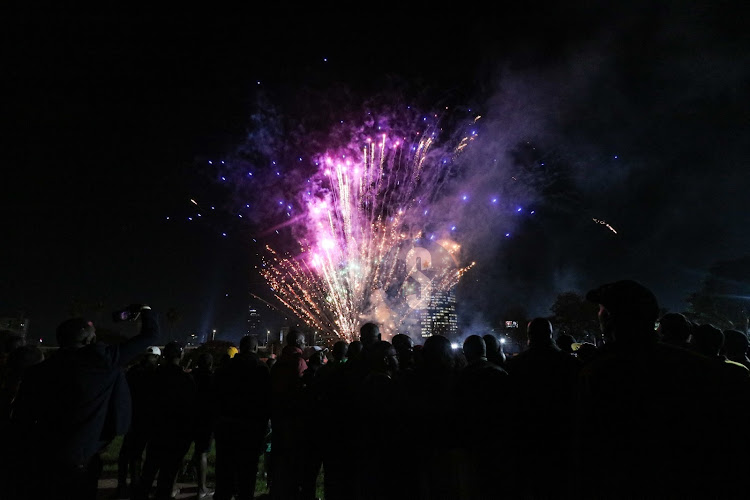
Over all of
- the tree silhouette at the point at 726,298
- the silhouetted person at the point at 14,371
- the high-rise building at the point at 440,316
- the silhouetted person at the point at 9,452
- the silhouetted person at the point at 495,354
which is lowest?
the silhouetted person at the point at 9,452

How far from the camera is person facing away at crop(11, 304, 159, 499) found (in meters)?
3.39

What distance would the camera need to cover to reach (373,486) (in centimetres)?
407

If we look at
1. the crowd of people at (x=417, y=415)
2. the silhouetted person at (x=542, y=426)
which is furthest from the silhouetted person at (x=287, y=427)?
the silhouetted person at (x=542, y=426)

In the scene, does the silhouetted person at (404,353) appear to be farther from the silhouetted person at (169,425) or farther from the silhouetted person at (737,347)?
the silhouetted person at (737,347)

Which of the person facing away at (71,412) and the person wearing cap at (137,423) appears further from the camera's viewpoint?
the person wearing cap at (137,423)

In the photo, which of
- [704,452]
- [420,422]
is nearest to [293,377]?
[420,422]

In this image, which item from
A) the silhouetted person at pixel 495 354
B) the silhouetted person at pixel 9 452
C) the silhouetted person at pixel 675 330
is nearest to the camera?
the silhouetted person at pixel 9 452

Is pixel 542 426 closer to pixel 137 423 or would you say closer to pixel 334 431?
pixel 334 431

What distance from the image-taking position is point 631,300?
227cm

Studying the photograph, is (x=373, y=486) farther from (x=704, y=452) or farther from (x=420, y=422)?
(x=704, y=452)

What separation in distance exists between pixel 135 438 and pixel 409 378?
4.89 meters

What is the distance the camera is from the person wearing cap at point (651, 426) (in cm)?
188

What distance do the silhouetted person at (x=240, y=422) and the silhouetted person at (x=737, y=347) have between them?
19.9 ft

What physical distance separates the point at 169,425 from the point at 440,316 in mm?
69276
